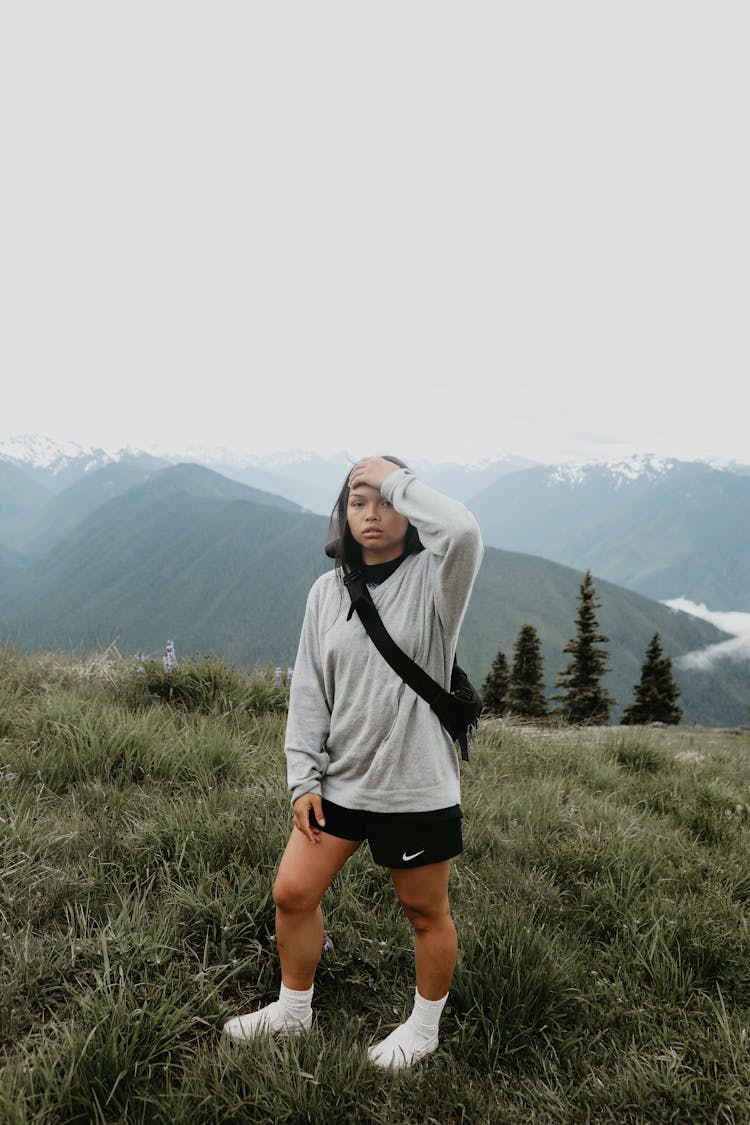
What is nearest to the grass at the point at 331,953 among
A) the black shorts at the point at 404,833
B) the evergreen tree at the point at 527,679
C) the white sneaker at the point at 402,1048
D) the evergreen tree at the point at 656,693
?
the white sneaker at the point at 402,1048

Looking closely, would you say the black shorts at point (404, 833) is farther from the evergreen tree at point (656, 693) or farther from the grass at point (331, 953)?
the evergreen tree at point (656, 693)

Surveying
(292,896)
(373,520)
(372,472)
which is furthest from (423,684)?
(292,896)

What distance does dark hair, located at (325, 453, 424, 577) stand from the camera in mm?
2529

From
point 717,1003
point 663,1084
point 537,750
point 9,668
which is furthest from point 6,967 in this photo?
point 537,750

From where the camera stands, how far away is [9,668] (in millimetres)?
6137

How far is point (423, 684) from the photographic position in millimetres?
2289

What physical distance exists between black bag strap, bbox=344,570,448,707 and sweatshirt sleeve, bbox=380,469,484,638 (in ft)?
0.64

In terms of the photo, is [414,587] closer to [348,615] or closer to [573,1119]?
[348,615]

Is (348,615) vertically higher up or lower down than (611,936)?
higher up

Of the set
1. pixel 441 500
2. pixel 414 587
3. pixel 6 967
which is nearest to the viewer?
pixel 441 500

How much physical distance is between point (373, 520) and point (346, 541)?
208 millimetres

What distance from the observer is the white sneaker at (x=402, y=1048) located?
2377mm

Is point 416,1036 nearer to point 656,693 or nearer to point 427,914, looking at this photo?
point 427,914

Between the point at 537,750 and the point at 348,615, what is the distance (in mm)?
4392
